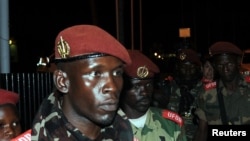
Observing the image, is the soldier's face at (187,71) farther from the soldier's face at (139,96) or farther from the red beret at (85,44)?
the red beret at (85,44)

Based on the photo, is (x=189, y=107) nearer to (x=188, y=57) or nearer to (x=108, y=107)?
(x=188, y=57)

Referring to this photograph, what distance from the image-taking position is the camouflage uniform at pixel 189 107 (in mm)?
5305

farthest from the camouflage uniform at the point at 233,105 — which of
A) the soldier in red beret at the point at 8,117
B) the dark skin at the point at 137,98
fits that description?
the soldier in red beret at the point at 8,117

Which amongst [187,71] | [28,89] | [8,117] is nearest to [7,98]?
[8,117]

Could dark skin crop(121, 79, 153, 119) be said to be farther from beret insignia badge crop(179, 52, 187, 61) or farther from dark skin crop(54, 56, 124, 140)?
beret insignia badge crop(179, 52, 187, 61)

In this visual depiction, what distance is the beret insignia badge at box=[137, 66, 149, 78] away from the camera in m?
3.63

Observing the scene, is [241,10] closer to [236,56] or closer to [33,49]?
[33,49]

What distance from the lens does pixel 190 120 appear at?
5406 millimetres

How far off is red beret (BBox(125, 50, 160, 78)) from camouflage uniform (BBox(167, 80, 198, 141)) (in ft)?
5.60

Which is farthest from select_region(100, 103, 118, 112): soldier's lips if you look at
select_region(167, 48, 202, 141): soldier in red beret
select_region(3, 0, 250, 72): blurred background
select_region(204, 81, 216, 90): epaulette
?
select_region(3, 0, 250, 72): blurred background

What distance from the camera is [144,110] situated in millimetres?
3605

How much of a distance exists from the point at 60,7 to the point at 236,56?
2718 centimetres

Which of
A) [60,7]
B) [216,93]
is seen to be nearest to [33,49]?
[60,7]

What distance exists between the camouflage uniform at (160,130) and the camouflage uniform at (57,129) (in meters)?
1.46
